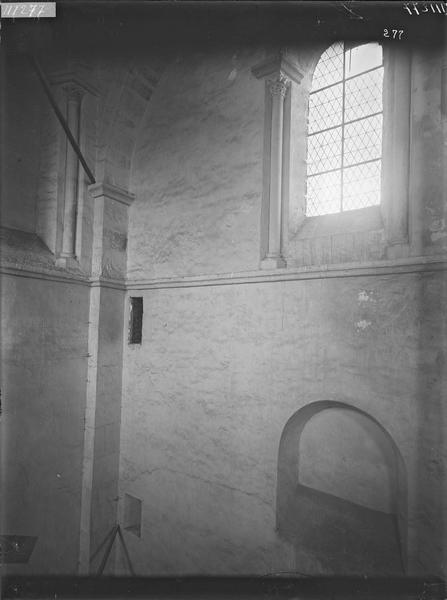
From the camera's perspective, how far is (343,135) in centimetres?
410

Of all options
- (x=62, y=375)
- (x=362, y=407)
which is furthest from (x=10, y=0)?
(x=362, y=407)

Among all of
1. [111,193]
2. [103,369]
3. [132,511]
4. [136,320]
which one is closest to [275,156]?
[111,193]

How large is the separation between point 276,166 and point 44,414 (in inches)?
171

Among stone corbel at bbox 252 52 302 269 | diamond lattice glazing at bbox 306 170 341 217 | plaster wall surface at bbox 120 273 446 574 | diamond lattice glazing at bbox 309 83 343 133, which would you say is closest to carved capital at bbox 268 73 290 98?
stone corbel at bbox 252 52 302 269

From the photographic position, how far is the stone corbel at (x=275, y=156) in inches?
163

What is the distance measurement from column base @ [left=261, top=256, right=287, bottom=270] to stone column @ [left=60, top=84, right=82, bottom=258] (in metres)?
2.78

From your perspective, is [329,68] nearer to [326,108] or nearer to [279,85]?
[326,108]

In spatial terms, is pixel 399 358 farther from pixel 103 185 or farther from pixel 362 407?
pixel 103 185

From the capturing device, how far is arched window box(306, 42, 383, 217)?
12.6 ft

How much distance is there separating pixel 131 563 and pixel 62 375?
3005 millimetres

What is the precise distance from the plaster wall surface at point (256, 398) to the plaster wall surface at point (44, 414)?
80cm

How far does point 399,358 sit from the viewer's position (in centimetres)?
324

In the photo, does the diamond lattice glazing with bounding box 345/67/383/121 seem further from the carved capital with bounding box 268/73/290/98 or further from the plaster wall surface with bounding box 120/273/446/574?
the plaster wall surface with bounding box 120/273/446/574

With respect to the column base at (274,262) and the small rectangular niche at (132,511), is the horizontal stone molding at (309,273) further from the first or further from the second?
the small rectangular niche at (132,511)
